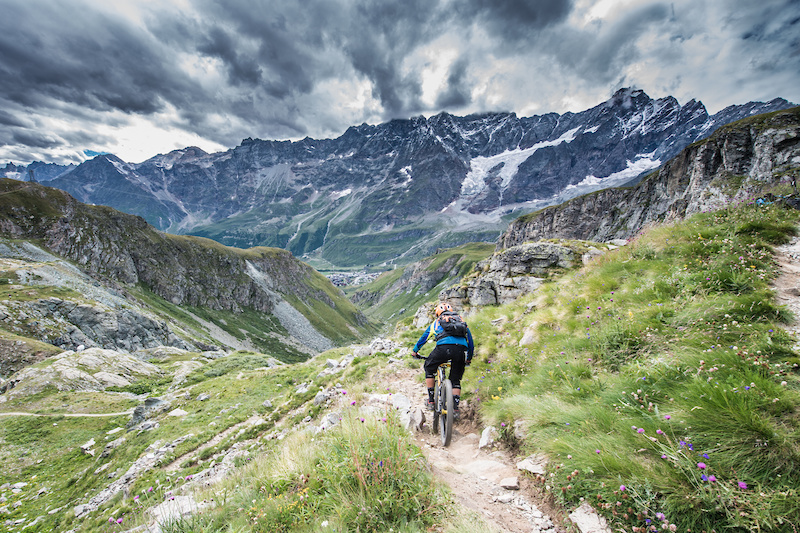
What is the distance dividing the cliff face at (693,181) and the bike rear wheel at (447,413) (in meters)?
48.9

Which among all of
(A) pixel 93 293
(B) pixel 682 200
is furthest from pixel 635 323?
(B) pixel 682 200

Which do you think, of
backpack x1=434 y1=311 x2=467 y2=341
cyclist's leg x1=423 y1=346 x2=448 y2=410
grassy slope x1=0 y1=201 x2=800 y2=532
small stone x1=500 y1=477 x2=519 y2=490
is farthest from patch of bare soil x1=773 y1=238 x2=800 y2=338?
cyclist's leg x1=423 y1=346 x2=448 y2=410

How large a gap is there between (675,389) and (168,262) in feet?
465

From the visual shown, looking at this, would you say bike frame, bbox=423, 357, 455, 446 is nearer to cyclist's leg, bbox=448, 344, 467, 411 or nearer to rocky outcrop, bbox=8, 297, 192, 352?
cyclist's leg, bbox=448, 344, 467, 411

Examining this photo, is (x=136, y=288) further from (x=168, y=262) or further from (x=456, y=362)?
(x=456, y=362)

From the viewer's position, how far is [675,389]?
4621mm

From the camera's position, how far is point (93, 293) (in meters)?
59.2

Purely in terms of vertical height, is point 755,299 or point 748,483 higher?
point 755,299

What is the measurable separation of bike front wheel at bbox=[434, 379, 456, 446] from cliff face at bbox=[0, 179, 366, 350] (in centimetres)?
10494

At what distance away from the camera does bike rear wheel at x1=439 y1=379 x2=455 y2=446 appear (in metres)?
7.38

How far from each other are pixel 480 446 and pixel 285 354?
376ft

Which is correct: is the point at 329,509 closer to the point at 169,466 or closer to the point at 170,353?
the point at 169,466

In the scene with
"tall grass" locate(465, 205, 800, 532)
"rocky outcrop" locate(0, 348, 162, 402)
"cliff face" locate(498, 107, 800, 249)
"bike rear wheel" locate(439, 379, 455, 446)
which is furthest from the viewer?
"cliff face" locate(498, 107, 800, 249)

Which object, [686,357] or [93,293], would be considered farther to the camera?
[93,293]
